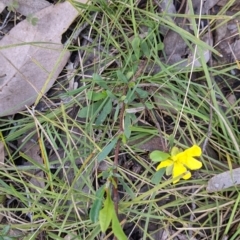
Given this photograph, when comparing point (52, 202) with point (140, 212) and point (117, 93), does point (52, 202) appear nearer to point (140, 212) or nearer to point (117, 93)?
point (140, 212)

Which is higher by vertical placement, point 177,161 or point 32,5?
point 32,5

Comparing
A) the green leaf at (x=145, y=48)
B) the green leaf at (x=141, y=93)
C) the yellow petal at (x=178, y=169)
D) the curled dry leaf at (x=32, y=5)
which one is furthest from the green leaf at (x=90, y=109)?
the curled dry leaf at (x=32, y=5)

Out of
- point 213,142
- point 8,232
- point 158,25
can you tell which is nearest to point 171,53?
point 158,25

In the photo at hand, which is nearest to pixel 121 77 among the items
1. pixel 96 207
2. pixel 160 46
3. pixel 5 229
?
pixel 160 46

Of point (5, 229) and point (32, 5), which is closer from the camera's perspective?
point (5, 229)

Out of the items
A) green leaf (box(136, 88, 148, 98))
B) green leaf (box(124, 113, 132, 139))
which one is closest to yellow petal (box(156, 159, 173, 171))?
green leaf (box(124, 113, 132, 139))

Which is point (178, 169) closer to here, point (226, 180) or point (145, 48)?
point (226, 180)

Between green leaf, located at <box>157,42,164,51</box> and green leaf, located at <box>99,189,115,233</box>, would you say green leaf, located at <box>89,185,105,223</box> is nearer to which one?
green leaf, located at <box>99,189,115,233</box>
